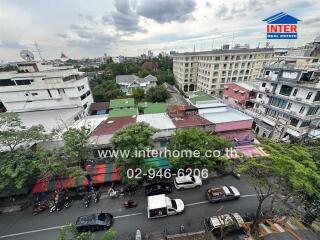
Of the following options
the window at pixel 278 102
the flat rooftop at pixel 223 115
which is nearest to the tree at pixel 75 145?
the flat rooftop at pixel 223 115

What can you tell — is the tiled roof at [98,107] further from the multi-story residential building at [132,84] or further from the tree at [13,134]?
the tree at [13,134]

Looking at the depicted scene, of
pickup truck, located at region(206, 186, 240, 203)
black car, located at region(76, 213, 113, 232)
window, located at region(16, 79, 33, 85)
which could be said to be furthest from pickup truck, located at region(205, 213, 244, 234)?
window, located at region(16, 79, 33, 85)

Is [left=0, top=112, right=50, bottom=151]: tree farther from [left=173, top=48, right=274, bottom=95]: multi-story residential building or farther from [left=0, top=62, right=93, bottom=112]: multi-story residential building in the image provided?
[left=173, top=48, right=274, bottom=95]: multi-story residential building

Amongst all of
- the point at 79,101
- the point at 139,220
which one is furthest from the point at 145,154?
the point at 79,101

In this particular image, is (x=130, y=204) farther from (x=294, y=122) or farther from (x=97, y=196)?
(x=294, y=122)

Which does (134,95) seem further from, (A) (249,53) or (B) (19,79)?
(A) (249,53)

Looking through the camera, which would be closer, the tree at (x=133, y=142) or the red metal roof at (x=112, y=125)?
the tree at (x=133, y=142)
